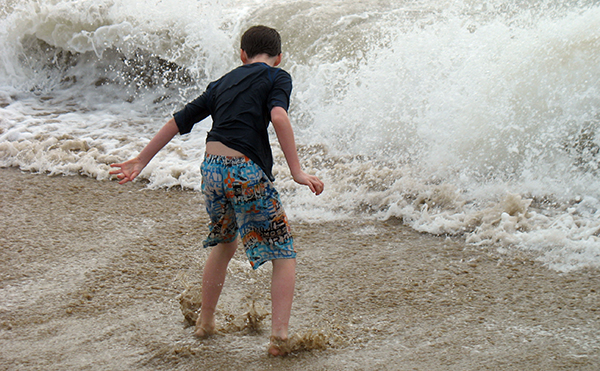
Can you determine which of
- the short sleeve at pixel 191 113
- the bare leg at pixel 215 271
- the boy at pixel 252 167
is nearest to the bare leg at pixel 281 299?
the boy at pixel 252 167

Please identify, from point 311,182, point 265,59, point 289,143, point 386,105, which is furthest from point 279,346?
point 386,105

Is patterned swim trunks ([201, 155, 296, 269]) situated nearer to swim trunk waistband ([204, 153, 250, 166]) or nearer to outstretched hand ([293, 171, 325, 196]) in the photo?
swim trunk waistband ([204, 153, 250, 166])

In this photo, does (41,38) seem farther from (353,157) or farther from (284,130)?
(284,130)

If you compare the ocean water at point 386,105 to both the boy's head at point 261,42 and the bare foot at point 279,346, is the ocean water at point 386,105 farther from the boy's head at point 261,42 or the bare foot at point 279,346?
the boy's head at point 261,42

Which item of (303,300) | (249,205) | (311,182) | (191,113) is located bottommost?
(303,300)

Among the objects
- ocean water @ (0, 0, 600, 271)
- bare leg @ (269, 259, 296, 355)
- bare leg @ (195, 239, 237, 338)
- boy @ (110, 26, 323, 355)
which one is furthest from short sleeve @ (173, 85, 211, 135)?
ocean water @ (0, 0, 600, 271)

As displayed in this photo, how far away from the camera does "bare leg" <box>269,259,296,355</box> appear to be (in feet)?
7.27

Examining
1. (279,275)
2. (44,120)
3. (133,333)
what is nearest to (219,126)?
(279,275)

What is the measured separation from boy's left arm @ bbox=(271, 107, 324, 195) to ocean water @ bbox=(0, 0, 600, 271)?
1702mm

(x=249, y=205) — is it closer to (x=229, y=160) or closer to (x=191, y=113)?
(x=229, y=160)

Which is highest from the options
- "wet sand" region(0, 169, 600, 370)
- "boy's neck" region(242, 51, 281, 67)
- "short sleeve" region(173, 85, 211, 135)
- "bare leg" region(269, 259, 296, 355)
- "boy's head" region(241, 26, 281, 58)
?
"boy's head" region(241, 26, 281, 58)

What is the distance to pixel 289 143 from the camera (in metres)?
2.15

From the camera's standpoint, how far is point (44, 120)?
641 centimetres

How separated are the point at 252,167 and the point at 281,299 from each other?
20.9 inches
